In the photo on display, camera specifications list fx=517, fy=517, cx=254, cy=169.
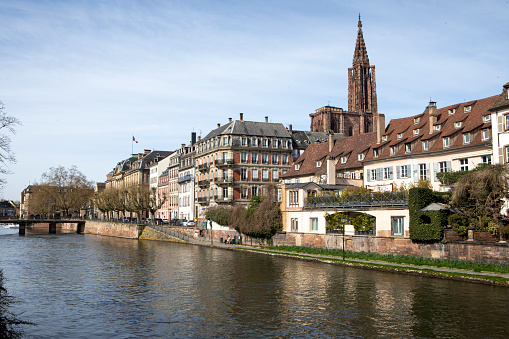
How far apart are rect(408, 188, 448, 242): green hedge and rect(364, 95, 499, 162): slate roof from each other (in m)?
9.38

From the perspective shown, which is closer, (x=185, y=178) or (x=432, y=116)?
(x=432, y=116)

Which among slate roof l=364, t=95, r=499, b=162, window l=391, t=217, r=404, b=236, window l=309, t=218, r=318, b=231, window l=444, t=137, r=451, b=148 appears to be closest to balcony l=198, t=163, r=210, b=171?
slate roof l=364, t=95, r=499, b=162

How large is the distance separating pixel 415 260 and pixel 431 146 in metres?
17.5

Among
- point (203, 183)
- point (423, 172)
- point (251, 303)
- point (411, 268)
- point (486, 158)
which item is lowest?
point (251, 303)

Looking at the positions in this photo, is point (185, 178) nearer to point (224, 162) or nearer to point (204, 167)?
point (204, 167)

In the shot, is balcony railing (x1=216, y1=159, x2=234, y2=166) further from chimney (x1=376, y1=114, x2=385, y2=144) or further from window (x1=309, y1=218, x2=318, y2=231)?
window (x1=309, y1=218, x2=318, y2=231)

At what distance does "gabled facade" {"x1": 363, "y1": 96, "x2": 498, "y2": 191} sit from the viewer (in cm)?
4853

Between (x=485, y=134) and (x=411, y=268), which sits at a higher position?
(x=485, y=134)

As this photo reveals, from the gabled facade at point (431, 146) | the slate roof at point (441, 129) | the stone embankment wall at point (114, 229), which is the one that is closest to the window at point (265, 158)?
the stone embankment wall at point (114, 229)

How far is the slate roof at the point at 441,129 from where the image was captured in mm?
49656

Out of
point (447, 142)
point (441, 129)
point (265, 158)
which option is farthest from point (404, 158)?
point (265, 158)

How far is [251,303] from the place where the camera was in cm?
2820

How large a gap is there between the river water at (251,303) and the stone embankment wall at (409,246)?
167 inches

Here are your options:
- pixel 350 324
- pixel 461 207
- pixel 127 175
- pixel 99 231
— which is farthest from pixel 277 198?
pixel 127 175
